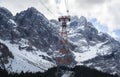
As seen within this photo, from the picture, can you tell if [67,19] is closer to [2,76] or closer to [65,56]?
[65,56]

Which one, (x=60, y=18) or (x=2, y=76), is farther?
(x=2, y=76)

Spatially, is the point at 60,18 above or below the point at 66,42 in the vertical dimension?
above

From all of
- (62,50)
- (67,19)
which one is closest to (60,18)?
(67,19)

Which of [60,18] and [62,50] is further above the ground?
[60,18]

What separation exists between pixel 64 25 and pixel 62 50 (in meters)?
6.42

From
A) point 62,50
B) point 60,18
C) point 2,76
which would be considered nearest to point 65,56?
point 62,50

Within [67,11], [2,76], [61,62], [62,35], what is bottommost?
[2,76]

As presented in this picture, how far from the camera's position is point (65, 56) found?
85.6 metres

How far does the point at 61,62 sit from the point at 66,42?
470 centimetres

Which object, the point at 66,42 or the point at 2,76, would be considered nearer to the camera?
the point at 66,42

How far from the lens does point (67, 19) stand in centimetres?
8662

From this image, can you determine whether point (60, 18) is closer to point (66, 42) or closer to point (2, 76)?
point (66, 42)

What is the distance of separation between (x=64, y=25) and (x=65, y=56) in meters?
6.85

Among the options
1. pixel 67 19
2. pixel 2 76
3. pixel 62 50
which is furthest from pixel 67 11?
pixel 2 76
